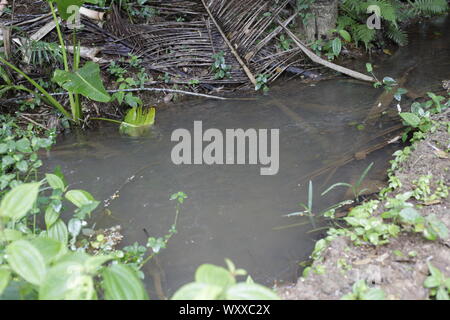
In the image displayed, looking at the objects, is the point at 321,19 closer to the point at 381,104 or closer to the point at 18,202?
the point at 381,104

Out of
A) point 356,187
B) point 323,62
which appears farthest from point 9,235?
point 323,62

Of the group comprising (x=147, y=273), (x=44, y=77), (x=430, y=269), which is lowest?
(x=147, y=273)

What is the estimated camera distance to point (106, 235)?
2.62 meters

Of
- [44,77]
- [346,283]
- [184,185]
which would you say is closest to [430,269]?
[346,283]

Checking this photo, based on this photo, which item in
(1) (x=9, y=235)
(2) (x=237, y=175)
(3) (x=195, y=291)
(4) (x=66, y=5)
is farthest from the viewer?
(4) (x=66, y=5)

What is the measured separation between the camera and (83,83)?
132 inches

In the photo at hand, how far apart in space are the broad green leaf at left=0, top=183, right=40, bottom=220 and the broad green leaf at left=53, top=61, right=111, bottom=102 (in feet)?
5.79

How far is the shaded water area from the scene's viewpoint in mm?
2424

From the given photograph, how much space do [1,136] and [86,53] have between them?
136 centimetres

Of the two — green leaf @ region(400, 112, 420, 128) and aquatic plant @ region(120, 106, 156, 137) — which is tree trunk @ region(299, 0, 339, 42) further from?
aquatic plant @ region(120, 106, 156, 137)

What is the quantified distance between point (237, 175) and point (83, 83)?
149 centimetres

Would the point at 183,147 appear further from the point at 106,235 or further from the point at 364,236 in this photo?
the point at 364,236

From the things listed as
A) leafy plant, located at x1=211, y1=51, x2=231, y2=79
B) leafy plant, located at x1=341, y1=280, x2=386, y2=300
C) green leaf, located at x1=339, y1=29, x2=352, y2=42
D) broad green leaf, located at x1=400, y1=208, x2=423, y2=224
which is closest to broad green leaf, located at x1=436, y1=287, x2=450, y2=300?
leafy plant, located at x1=341, y1=280, x2=386, y2=300

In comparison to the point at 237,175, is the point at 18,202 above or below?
above
